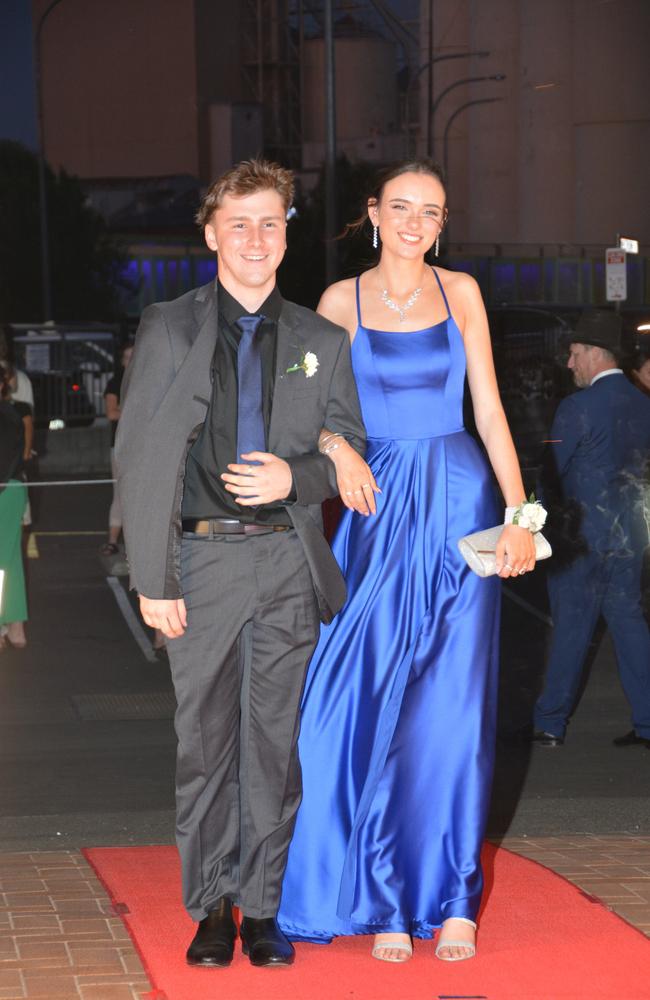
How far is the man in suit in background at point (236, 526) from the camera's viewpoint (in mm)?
3340

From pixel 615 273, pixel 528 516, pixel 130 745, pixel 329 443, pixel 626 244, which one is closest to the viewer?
pixel 329 443

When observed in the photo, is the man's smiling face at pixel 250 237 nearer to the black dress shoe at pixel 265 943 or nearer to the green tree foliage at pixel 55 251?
the black dress shoe at pixel 265 943

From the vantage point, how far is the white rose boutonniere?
3.61 metres

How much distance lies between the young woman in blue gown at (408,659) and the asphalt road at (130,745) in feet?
0.45

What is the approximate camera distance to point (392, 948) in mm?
3615

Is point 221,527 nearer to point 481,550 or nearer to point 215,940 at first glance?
point 481,550

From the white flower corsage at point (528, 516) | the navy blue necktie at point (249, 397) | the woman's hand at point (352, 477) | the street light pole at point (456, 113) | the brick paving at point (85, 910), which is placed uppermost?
the street light pole at point (456, 113)

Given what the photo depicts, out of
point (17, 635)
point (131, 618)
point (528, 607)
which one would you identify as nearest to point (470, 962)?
point (17, 635)

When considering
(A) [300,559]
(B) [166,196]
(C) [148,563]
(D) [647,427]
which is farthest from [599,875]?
(B) [166,196]

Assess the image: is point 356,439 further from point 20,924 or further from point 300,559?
point 20,924

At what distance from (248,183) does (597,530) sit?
3.30 metres

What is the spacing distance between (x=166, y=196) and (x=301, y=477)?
59.9m

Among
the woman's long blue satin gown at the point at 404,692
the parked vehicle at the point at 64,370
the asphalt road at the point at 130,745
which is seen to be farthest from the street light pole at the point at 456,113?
the woman's long blue satin gown at the point at 404,692

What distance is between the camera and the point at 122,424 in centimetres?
338
